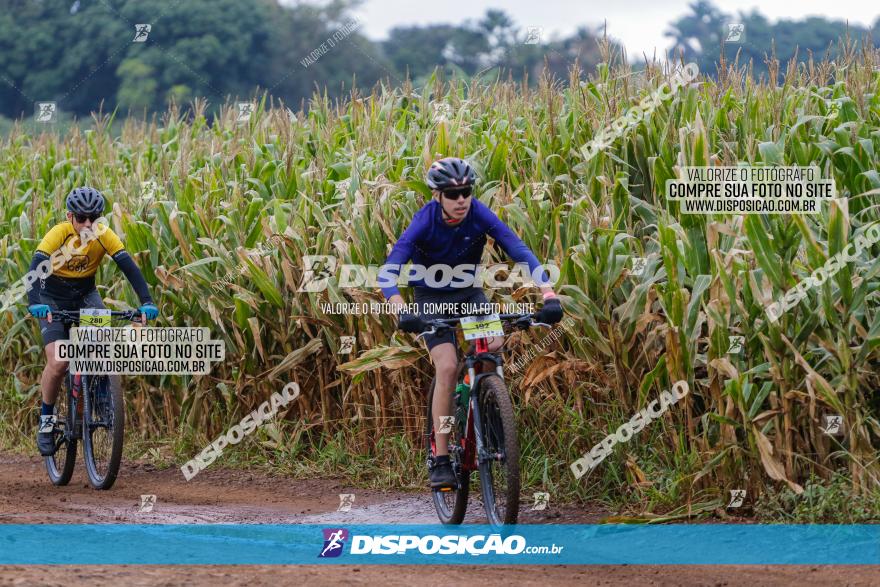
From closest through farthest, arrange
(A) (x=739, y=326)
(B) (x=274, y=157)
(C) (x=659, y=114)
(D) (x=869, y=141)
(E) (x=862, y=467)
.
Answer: (E) (x=862, y=467), (A) (x=739, y=326), (D) (x=869, y=141), (C) (x=659, y=114), (B) (x=274, y=157)

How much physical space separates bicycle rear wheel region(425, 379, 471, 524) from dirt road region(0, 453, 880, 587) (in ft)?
1.03

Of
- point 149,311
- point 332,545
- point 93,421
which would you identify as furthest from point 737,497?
point 93,421

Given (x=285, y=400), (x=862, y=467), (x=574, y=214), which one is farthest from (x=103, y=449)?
(x=862, y=467)

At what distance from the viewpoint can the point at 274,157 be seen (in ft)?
38.2

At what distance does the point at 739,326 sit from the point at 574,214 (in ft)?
5.42

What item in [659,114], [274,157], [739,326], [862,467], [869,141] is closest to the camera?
[862,467]

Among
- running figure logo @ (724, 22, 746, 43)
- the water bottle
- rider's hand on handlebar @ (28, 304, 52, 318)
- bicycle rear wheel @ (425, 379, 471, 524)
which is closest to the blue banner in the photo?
bicycle rear wheel @ (425, 379, 471, 524)

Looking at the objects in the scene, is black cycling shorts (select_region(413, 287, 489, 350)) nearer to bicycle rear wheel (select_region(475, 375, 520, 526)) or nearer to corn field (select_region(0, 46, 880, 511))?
bicycle rear wheel (select_region(475, 375, 520, 526))

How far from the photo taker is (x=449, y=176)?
7.28m

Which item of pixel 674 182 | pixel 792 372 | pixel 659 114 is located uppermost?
pixel 659 114

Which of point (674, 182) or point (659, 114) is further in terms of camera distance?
point (659, 114)

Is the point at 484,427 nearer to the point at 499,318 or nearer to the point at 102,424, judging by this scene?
the point at 499,318

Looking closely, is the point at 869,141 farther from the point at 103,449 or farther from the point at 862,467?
the point at 103,449

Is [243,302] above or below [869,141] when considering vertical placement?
below
